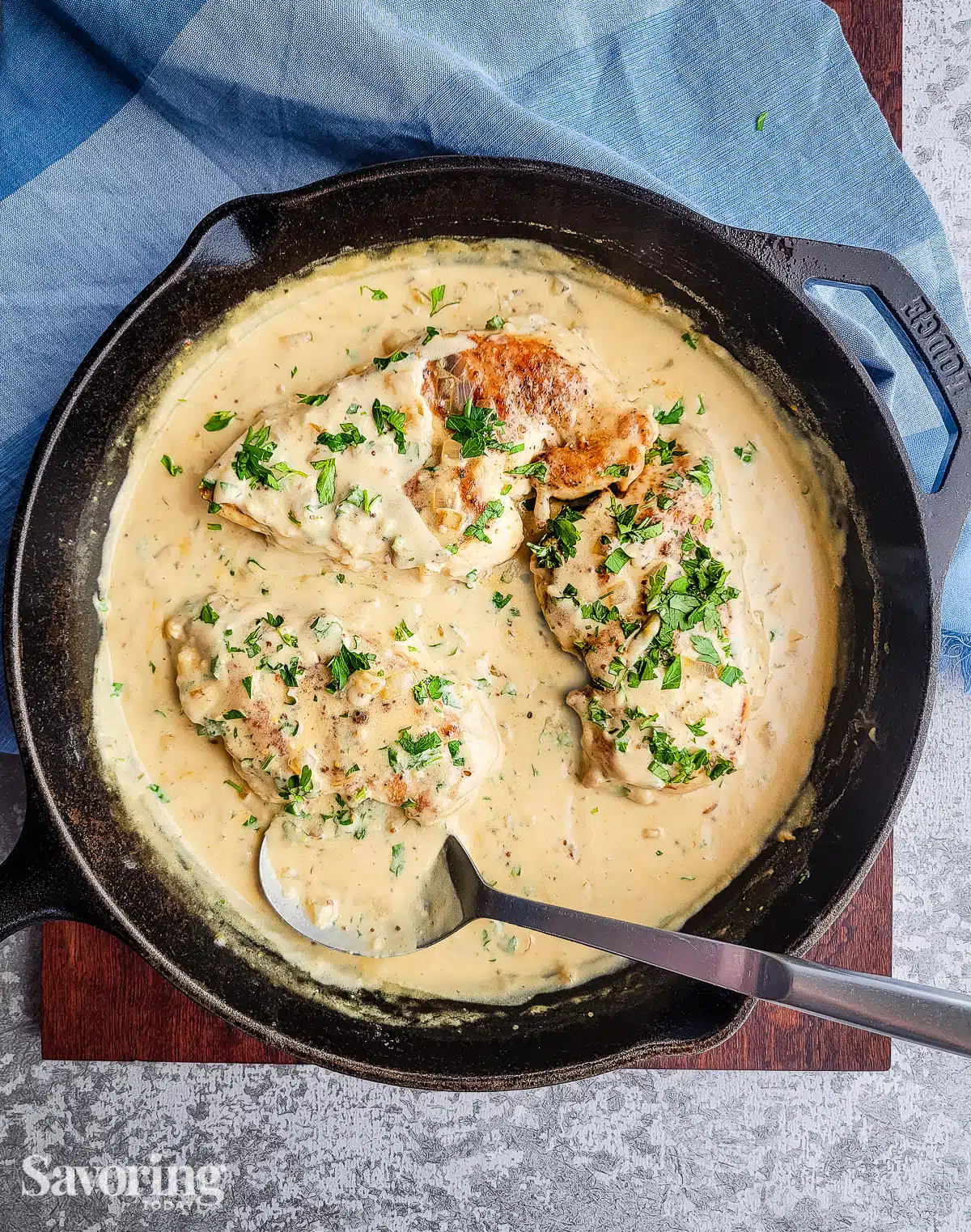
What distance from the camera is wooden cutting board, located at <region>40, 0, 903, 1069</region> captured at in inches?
111

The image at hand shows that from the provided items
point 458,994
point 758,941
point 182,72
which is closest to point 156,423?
point 182,72

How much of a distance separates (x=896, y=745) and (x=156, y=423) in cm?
226

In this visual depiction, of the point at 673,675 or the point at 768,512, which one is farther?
the point at 768,512

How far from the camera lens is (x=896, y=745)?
272 centimetres

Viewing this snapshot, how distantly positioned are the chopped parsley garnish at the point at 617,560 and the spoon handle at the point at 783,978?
859 mm

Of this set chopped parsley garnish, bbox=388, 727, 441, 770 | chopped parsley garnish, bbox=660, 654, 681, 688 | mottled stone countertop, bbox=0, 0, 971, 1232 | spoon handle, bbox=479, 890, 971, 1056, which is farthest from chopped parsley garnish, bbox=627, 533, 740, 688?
mottled stone countertop, bbox=0, 0, 971, 1232

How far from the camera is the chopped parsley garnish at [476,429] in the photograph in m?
2.47

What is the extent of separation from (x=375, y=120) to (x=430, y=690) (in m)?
1.57

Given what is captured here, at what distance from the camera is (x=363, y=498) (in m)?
2.48

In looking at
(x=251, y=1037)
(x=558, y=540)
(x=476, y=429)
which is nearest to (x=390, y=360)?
(x=476, y=429)

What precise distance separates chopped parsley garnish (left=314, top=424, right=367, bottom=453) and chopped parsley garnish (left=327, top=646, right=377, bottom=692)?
20.3 inches

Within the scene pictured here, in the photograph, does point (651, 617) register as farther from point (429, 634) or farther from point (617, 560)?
point (429, 634)

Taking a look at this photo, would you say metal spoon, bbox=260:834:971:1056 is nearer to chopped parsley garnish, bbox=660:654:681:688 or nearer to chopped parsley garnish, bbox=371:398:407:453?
chopped parsley garnish, bbox=660:654:681:688

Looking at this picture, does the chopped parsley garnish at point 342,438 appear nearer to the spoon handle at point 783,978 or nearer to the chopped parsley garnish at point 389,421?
the chopped parsley garnish at point 389,421
